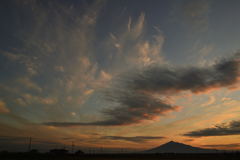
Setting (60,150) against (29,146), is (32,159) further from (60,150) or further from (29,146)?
(60,150)

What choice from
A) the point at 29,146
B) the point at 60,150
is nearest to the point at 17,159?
the point at 29,146

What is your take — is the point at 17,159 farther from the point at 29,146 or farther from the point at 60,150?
the point at 60,150

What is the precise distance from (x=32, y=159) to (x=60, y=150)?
5472 cm

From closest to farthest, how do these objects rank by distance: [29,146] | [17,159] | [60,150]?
1. [17,159]
2. [29,146]
3. [60,150]

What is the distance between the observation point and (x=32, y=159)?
58.1m

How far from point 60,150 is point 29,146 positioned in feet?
77.0

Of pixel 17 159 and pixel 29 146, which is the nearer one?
pixel 17 159

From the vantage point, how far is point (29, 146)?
89.9 meters

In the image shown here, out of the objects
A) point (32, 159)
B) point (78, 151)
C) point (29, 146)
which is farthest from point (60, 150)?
point (32, 159)

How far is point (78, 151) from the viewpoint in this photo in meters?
114

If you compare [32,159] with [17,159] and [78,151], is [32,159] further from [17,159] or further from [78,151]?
[78,151]

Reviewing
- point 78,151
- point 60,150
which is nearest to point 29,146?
point 60,150

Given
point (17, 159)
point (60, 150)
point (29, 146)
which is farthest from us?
point (60, 150)

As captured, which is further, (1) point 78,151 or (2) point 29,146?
(1) point 78,151
